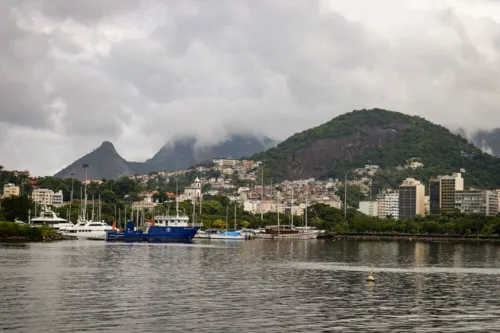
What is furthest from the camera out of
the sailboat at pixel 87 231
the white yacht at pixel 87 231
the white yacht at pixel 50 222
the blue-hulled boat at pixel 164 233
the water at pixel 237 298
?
the white yacht at pixel 50 222

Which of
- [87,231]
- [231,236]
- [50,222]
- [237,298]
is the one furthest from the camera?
[231,236]

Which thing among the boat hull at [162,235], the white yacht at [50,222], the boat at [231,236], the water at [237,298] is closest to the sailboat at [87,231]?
the white yacht at [50,222]

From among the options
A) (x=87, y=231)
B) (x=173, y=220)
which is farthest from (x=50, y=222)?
(x=173, y=220)

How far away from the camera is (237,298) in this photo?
53.7 m

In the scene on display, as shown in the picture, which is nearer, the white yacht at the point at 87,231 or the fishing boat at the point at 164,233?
the fishing boat at the point at 164,233

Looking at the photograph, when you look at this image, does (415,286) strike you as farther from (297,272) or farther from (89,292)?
(89,292)

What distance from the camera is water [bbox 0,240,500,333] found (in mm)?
42844

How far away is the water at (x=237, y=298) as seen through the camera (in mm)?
42844

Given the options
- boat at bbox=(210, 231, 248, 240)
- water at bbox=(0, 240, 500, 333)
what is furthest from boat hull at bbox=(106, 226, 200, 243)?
water at bbox=(0, 240, 500, 333)

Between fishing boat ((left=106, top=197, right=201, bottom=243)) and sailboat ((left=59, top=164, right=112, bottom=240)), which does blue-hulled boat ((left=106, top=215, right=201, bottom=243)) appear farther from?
sailboat ((left=59, top=164, right=112, bottom=240))

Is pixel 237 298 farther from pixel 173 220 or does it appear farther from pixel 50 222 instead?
pixel 50 222

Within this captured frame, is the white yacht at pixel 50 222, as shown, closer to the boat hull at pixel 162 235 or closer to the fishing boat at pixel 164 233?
the fishing boat at pixel 164 233

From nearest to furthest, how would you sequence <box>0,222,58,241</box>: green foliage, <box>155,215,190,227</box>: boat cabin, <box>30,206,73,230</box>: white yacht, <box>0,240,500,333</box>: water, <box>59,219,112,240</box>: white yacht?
<box>0,240,500,333</box>: water → <box>0,222,58,241</box>: green foliage → <box>155,215,190,227</box>: boat cabin → <box>59,219,112,240</box>: white yacht → <box>30,206,73,230</box>: white yacht

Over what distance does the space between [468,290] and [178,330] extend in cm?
3009
